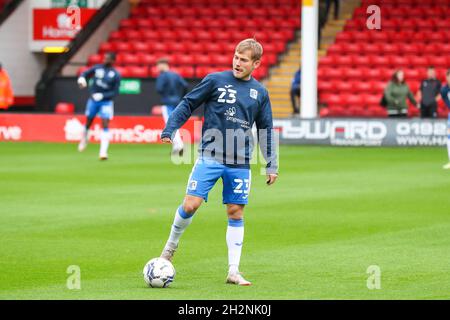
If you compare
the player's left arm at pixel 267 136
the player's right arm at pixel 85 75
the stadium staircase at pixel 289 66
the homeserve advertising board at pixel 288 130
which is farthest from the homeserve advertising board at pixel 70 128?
the player's left arm at pixel 267 136

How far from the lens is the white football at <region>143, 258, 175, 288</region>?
10062mm

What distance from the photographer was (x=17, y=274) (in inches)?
425

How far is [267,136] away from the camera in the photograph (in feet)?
35.0

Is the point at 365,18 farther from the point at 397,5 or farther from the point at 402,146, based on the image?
the point at 402,146

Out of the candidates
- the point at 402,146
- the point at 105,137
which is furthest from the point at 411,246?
the point at 402,146

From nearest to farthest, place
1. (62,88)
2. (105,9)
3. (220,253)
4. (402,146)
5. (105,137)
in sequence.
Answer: (220,253), (105,137), (402,146), (62,88), (105,9)

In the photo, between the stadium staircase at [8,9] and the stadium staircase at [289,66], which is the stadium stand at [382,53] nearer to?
the stadium staircase at [289,66]

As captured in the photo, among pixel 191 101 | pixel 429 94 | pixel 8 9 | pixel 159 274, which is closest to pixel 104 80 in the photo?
pixel 429 94

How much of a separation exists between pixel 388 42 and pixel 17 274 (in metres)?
27.8

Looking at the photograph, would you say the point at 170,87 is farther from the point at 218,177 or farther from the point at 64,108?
the point at 218,177

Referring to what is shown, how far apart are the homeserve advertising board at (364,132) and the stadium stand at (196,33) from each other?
543cm

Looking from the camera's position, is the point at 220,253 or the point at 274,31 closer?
the point at 220,253

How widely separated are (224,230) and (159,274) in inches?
169

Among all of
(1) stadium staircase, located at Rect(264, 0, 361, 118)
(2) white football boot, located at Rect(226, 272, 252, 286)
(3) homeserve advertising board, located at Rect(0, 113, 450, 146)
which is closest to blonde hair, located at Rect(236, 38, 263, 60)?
(2) white football boot, located at Rect(226, 272, 252, 286)
